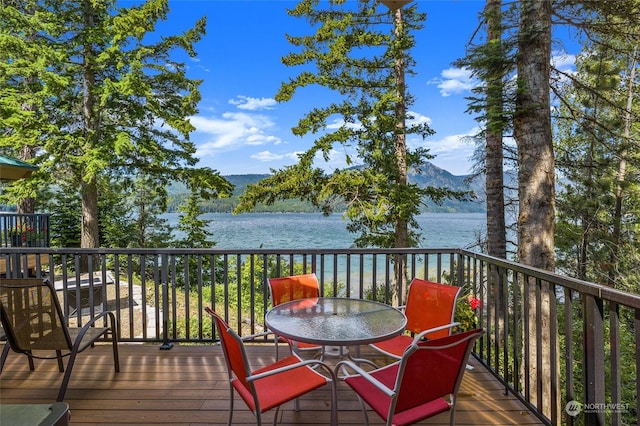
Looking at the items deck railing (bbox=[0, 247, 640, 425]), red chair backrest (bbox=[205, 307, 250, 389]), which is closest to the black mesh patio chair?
deck railing (bbox=[0, 247, 640, 425])

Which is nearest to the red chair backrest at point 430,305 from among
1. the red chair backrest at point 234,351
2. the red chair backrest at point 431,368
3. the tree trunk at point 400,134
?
the red chair backrest at point 431,368

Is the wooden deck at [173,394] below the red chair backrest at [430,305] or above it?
below

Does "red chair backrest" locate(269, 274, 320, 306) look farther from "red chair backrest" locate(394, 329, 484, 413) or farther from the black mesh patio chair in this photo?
"red chair backrest" locate(394, 329, 484, 413)

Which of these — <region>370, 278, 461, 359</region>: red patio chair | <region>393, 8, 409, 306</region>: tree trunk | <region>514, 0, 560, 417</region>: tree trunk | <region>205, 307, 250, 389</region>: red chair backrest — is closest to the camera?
<region>205, 307, 250, 389</region>: red chair backrest

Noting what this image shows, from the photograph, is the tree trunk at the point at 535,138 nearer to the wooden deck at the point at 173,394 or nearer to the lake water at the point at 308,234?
the wooden deck at the point at 173,394

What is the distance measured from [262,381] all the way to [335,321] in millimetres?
649

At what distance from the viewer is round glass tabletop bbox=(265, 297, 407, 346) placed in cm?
219

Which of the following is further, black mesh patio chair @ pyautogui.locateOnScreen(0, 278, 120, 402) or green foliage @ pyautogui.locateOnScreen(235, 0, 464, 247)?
green foliage @ pyautogui.locateOnScreen(235, 0, 464, 247)

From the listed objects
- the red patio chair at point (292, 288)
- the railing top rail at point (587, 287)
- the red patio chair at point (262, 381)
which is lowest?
the red patio chair at point (262, 381)

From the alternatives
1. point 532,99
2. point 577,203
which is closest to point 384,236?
point 577,203

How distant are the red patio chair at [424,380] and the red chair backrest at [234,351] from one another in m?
0.65

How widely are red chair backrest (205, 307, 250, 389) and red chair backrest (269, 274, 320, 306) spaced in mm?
1167

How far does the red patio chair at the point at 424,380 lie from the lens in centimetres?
167

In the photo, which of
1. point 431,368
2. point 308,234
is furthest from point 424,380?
point 308,234
